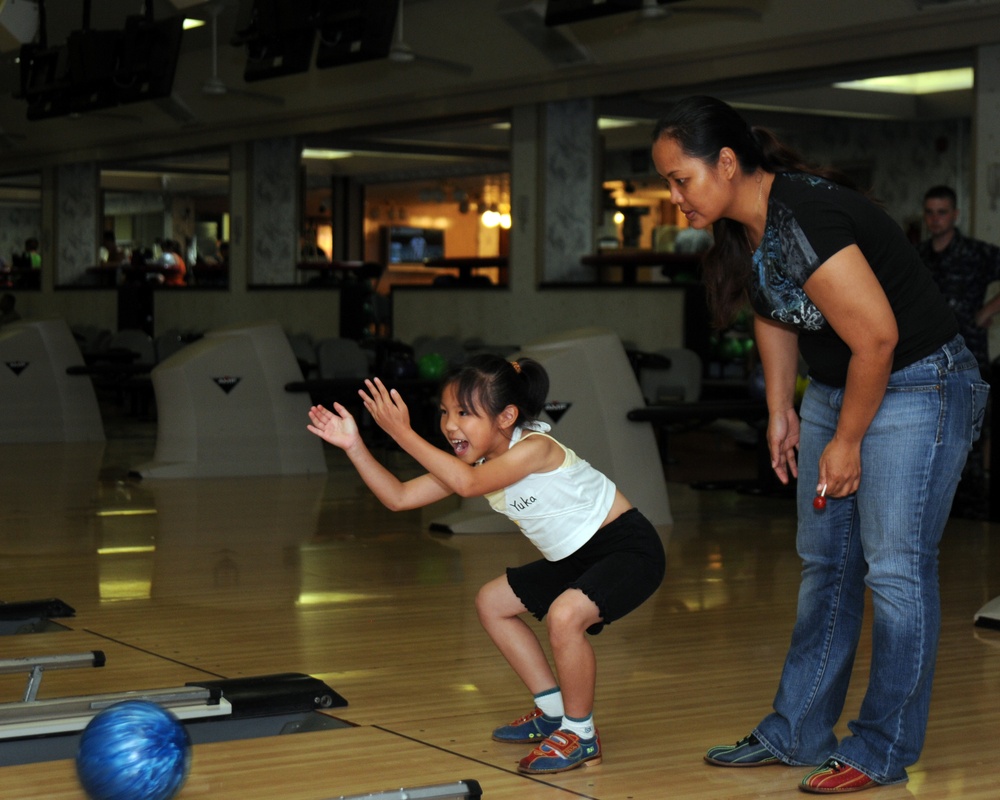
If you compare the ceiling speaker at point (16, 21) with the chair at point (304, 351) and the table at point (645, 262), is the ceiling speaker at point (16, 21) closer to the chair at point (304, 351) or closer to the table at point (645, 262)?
the chair at point (304, 351)

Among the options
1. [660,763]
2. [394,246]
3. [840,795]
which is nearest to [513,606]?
[660,763]

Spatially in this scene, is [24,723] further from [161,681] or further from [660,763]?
[660,763]

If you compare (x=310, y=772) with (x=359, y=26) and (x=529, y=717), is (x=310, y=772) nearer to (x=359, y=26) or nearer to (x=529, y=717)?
(x=529, y=717)

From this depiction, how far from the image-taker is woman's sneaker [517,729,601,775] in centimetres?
265

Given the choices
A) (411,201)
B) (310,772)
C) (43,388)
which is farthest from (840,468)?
(411,201)

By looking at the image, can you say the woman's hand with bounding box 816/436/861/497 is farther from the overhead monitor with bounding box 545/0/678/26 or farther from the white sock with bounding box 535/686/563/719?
the overhead monitor with bounding box 545/0/678/26

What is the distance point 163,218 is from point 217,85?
45.9ft

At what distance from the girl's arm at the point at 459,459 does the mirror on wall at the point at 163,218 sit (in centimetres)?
1421

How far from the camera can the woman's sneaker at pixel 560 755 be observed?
8.71 ft

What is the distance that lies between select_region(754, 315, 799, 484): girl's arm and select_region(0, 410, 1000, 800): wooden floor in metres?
0.58

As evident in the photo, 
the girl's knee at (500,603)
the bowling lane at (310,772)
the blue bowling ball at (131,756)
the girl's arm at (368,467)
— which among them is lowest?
the bowling lane at (310,772)

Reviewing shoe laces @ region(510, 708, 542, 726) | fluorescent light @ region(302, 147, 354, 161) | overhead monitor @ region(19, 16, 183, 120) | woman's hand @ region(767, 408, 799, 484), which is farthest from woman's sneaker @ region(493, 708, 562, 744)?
fluorescent light @ region(302, 147, 354, 161)

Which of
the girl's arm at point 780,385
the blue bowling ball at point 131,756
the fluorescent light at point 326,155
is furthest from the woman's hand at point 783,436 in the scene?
the fluorescent light at point 326,155

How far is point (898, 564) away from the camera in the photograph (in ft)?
8.07
